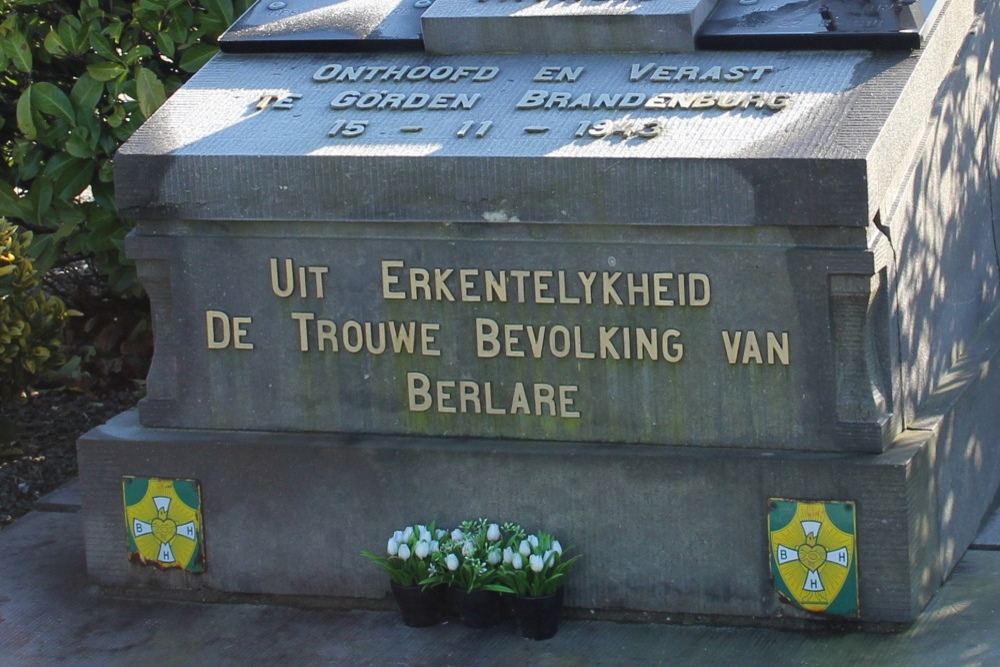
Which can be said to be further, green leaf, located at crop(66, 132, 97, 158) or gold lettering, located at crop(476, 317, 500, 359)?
green leaf, located at crop(66, 132, 97, 158)

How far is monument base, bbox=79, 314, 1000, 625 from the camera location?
4648mm

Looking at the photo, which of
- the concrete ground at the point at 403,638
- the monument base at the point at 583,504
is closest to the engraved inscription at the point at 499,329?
the monument base at the point at 583,504

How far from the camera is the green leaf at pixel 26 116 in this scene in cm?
655

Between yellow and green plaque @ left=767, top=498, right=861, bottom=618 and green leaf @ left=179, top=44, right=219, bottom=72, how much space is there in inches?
130

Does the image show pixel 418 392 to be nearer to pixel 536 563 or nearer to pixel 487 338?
pixel 487 338

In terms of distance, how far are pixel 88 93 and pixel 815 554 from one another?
3685 mm

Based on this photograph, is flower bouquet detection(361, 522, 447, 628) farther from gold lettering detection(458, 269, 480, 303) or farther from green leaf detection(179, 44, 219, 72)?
green leaf detection(179, 44, 219, 72)

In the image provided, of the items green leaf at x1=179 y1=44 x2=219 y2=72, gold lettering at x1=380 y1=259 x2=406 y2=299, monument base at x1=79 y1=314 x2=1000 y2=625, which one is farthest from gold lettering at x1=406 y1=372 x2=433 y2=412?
green leaf at x1=179 y1=44 x2=219 y2=72

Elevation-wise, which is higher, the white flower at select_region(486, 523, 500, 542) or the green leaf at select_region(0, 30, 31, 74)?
the green leaf at select_region(0, 30, 31, 74)

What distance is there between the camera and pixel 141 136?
17.1ft

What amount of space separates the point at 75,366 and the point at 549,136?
3144 mm

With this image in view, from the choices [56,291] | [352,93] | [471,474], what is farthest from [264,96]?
[56,291]

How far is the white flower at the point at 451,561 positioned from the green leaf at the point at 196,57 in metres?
2.80

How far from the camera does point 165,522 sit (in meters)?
5.26
